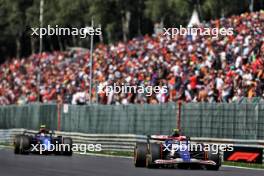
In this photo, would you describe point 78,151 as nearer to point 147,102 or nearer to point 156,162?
point 147,102

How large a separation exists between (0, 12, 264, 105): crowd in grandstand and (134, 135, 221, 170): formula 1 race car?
509 cm

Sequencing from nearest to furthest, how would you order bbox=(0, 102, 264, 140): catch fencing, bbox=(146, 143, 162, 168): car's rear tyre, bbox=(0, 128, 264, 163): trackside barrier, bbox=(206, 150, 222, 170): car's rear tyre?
1. bbox=(146, 143, 162, 168): car's rear tyre
2. bbox=(206, 150, 222, 170): car's rear tyre
3. bbox=(0, 102, 264, 140): catch fencing
4. bbox=(0, 128, 264, 163): trackside barrier

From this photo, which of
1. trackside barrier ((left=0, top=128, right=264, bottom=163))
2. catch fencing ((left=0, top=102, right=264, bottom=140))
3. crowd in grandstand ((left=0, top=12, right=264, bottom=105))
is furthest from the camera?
trackside barrier ((left=0, top=128, right=264, bottom=163))

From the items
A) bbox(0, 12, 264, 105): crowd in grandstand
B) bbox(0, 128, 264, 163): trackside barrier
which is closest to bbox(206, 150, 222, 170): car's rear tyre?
bbox(0, 128, 264, 163): trackside barrier

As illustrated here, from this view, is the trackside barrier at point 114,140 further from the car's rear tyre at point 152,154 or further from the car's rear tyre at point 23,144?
the car's rear tyre at point 152,154

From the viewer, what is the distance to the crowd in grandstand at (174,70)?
29.0m

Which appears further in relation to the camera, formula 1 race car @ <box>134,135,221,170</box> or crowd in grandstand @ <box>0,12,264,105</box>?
crowd in grandstand @ <box>0,12,264,105</box>

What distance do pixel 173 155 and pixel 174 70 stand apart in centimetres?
1152

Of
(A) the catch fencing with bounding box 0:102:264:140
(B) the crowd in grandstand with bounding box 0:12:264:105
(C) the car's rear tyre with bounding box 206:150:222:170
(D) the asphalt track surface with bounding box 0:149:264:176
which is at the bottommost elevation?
(D) the asphalt track surface with bounding box 0:149:264:176

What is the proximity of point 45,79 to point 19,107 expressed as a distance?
22.7 feet

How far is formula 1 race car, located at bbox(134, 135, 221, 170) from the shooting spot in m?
21.3

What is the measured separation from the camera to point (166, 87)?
3178cm

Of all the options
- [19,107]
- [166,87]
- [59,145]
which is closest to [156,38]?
[19,107]

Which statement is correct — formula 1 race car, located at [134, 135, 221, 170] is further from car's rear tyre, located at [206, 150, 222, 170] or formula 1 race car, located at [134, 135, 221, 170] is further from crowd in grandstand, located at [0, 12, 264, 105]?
crowd in grandstand, located at [0, 12, 264, 105]
